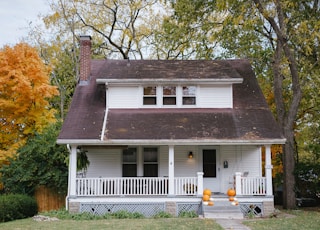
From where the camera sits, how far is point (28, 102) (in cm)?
2258

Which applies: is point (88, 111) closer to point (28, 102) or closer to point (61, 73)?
point (28, 102)

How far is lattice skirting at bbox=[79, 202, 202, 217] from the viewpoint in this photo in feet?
53.8

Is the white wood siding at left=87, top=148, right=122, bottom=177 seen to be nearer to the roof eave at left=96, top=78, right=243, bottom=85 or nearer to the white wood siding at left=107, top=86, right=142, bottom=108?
the white wood siding at left=107, top=86, right=142, bottom=108

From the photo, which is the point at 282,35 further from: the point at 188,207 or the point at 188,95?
the point at 188,207

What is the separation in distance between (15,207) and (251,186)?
32.5ft

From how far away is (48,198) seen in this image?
19.9 meters

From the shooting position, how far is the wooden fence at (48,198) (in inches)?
783

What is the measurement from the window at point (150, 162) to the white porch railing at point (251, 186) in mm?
4116

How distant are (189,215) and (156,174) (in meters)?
3.38

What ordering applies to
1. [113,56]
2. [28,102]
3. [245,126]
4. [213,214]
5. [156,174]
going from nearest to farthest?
[213,214] < [245,126] < [156,174] < [28,102] < [113,56]

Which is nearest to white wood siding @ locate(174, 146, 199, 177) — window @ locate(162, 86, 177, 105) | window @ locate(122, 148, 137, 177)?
window @ locate(122, 148, 137, 177)

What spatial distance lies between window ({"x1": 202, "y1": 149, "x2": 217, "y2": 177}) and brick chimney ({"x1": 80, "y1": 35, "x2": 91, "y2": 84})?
7.46 metres

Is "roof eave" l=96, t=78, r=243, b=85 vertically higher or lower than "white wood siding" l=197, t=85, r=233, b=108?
higher

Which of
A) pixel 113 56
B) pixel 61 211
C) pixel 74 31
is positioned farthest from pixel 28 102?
pixel 113 56
